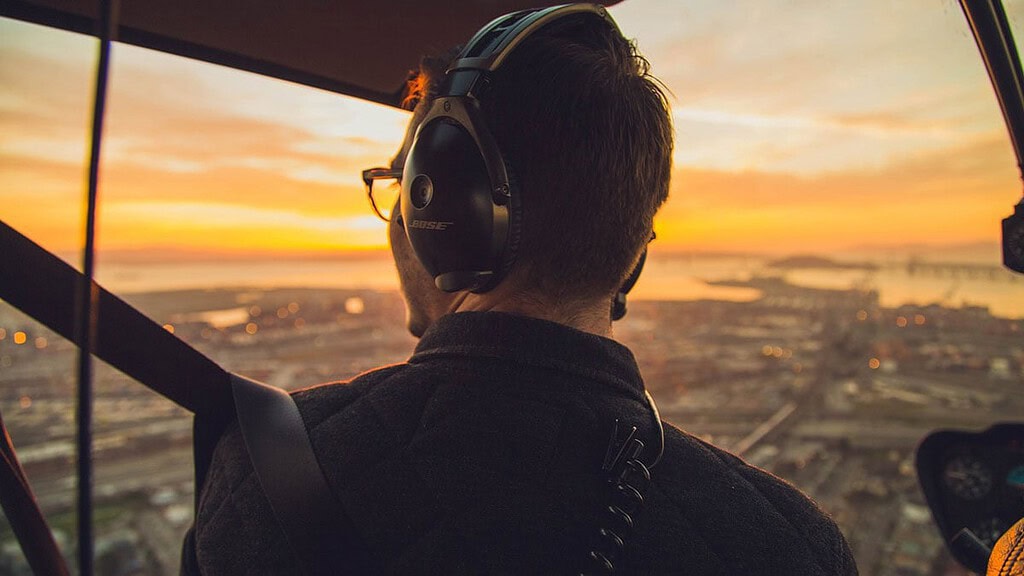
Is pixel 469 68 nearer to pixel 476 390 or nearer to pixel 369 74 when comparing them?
pixel 476 390

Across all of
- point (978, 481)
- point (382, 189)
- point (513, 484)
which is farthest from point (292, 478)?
point (978, 481)

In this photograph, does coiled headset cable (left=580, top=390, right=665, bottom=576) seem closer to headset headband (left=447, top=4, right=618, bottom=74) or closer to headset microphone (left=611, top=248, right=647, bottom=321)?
headset microphone (left=611, top=248, right=647, bottom=321)

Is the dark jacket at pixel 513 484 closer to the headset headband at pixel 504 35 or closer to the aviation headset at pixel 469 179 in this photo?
the aviation headset at pixel 469 179

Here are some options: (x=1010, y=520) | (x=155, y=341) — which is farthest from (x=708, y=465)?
(x=1010, y=520)

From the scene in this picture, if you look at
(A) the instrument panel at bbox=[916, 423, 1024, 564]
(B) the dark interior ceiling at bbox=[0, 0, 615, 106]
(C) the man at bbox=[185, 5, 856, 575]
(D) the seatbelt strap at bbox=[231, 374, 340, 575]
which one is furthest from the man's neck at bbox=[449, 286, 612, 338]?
(A) the instrument panel at bbox=[916, 423, 1024, 564]

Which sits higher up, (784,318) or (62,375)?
(62,375)

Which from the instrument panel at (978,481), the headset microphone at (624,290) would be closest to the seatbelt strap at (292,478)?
the headset microphone at (624,290)

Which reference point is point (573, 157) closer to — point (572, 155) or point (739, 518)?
point (572, 155)
